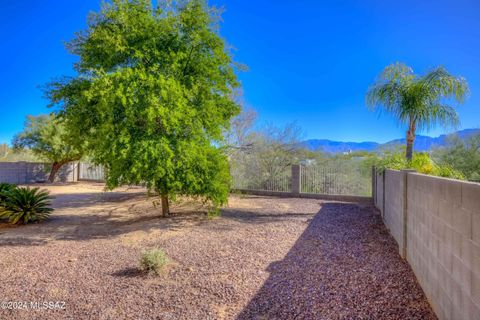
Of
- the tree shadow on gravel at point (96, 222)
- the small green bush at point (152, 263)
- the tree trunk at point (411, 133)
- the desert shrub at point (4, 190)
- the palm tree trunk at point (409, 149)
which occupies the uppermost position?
the tree trunk at point (411, 133)

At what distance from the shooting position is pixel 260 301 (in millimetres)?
3811

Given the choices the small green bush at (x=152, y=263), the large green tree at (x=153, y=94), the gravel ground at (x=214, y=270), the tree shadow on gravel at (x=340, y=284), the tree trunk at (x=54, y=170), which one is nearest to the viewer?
the tree shadow on gravel at (x=340, y=284)

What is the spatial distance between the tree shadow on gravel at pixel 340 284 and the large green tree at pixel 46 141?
2063 centimetres

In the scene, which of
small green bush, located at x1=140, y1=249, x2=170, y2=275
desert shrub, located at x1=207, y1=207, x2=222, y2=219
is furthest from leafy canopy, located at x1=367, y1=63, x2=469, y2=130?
small green bush, located at x1=140, y1=249, x2=170, y2=275

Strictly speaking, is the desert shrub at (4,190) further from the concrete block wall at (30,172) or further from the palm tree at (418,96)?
the concrete block wall at (30,172)

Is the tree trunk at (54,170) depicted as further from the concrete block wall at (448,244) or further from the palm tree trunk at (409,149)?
the concrete block wall at (448,244)

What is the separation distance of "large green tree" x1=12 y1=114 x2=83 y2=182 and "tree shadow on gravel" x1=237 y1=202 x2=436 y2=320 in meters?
20.6

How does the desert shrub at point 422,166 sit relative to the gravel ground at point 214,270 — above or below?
above

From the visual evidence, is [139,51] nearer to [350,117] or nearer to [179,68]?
[179,68]

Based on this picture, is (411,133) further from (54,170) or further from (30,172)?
(30,172)

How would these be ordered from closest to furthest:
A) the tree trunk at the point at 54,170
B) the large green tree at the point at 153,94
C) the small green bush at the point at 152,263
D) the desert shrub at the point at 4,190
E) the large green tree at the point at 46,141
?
the small green bush at the point at 152,263, the large green tree at the point at 153,94, the desert shrub at the point at 4,190, the large green tree at the point at 46,141, the tree trunk at the point at 54,170

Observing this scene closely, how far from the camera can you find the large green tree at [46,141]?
22016mm

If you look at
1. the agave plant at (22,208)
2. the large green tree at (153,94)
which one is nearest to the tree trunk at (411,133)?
the large green tree at (153,94)

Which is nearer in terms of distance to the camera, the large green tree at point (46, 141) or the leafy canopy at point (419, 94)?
the leafy canopy at point (419, 94)
